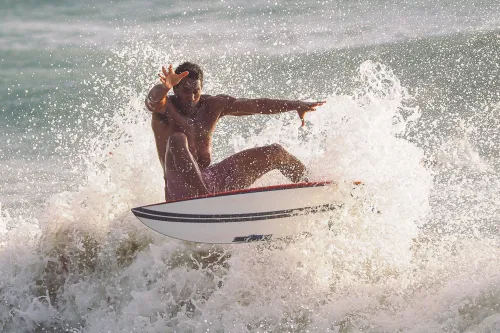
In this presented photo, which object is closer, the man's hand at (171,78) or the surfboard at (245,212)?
the man's hand at (171,78)

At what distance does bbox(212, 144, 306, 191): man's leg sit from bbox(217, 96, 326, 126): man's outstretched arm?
0.95ft

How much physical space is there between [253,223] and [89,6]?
1303 centimetres

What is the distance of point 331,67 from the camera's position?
13.6 m

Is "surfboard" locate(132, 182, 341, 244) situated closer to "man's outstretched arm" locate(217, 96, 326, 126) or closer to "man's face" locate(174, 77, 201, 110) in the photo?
"man's outstretched arm" locate(217, 96, 326, 126)

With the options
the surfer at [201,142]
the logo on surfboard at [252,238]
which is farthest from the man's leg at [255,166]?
the logo on surfboard at [252,238]

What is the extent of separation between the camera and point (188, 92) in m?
5.56

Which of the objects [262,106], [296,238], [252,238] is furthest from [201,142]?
[296,238]

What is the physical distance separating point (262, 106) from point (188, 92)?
57cm

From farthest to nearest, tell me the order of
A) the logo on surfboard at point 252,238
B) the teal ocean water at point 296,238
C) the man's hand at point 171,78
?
the logo on surfboard at point 252,238 → the man's hand at point 171,78 → the teal ocean water at point 296,238

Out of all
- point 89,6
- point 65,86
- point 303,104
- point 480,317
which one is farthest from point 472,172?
point 89,6

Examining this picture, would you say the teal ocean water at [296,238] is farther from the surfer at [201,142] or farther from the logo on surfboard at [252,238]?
the surfer at [201,142]

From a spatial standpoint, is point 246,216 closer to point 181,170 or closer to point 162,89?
point 181,170

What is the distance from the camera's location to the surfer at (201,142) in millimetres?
5406

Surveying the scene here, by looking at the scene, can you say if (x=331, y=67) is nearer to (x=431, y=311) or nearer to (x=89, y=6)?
(x=89, y=6)
